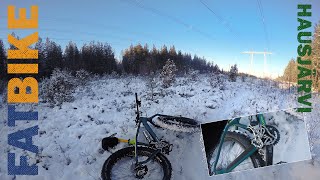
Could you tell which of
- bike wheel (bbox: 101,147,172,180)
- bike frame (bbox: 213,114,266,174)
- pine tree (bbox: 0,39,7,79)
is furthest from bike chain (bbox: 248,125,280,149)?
pine tree (bbox: 0,39,7,79)

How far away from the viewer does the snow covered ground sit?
5.95 m

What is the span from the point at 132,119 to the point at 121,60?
370 cm

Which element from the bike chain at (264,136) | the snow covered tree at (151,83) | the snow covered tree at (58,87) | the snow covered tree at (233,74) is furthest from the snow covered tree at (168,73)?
the bike chain at (264,136)

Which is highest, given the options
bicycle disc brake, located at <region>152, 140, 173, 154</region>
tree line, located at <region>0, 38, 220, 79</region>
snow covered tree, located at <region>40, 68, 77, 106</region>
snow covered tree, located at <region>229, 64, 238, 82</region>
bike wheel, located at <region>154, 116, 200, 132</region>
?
tree line, located at <region>0, 38, 220, 79</region>

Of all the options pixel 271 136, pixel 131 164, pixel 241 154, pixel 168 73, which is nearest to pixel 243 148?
pixel 241 154

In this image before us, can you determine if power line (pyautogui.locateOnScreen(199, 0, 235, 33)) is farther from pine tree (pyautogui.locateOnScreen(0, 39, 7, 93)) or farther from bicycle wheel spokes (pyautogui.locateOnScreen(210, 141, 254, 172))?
pine tree (pyautogui.locateOnScreen(0, 39, 7, 93))

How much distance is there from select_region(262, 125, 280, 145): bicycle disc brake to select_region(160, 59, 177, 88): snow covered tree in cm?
415

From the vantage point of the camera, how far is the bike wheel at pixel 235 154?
5.87 metres

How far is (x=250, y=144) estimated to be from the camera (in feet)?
19.0

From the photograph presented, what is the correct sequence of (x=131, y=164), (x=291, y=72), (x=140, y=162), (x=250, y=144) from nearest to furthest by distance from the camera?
(x=140, y=162) < (x=131, y=164) < (x=250, y=144) < (x=291, y=72)

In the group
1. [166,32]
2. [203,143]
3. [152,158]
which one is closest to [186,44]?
[166,32]

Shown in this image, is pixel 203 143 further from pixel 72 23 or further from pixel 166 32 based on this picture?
pixel 72 23

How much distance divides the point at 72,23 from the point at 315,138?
8.34 metres

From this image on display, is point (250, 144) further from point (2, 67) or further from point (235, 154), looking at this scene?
point (2, 67)
